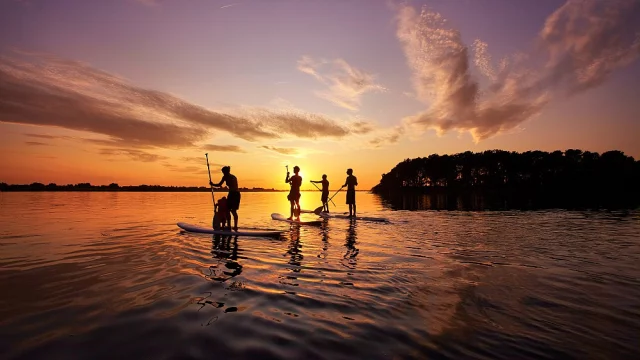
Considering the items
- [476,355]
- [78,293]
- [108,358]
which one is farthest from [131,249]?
[476,355]

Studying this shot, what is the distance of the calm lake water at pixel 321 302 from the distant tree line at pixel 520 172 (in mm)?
91679

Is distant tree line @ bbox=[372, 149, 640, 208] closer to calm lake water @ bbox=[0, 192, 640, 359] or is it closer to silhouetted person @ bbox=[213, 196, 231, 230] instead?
silhouetted person @ bbox=[213, 196, 231, 230]

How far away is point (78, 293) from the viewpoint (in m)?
6.17

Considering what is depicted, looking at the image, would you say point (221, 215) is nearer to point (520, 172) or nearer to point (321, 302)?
point (321, 302)

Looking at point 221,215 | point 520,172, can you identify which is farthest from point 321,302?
point 520,172

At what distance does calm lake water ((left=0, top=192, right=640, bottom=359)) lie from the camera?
3992 millimetres

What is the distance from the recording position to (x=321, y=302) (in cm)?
564

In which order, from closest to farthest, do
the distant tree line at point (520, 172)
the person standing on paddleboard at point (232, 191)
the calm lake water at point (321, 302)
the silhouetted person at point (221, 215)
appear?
the calm lake water at point (321, 302)
the silhouetted person at point (221, 215)
the person standing on paddleboard at point (232, 191)
the distant tree line at point (520, 172)

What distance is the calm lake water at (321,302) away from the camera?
3.99m

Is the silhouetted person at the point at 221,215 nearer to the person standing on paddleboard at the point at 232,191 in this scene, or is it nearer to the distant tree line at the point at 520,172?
the person standing on paddleboard at the point at 232,191

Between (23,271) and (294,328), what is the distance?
320 inches

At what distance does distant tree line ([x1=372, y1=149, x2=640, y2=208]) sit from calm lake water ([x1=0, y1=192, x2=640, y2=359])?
91679 mm

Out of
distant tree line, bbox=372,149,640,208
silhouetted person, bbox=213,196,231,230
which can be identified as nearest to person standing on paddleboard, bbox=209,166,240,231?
silhouetted person, bbox=213,196,231,230

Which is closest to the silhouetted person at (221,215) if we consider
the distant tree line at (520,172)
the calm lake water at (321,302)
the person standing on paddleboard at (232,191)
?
the person standing on paddleboard at (232,191)
